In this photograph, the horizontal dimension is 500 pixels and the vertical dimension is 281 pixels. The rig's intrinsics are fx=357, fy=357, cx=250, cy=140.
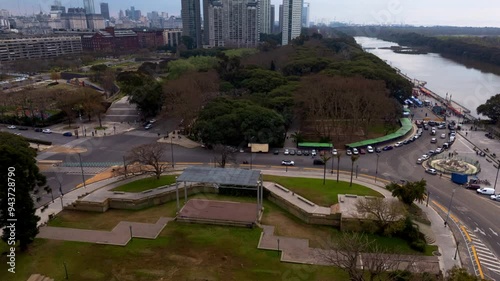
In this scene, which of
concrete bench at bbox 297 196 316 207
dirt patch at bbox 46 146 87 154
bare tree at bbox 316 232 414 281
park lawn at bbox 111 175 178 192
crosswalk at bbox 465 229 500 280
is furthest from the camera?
dirt patch at bbox 46 146 87 154

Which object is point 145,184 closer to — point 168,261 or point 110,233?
point 110,233

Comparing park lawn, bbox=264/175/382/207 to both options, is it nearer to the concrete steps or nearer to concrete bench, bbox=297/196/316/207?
concrete bench, bbox=297/196/316/207

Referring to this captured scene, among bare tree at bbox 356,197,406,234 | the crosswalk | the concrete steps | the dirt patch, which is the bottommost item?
the crosswalk

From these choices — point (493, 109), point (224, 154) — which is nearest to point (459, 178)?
point (224, 154)

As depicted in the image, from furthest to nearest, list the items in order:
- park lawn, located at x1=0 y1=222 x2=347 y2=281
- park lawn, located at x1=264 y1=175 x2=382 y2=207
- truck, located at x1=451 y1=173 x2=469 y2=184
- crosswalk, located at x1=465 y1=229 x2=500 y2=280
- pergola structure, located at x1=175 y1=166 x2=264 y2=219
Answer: truck, located at x1=451 y1=173 x2=469 y2=184 → park lawn, located at x1=264 y1=175 x2=382 y2=207 → pergola structure, located at x1=175 y1=166 x2=264 y2=219 → crosswalk, located at x1=465 y1=229 x2=500 y2=280 → park lawn, located at x1=0 y1=222 x2=347 y2=281

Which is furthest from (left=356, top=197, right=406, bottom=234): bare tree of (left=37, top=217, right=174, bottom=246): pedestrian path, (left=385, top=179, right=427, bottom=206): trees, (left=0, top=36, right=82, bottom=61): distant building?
(left=0, top=36, right=82, bottom=61): distant building

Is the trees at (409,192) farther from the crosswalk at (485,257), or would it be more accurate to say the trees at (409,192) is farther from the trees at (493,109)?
the trees at (493,109)
